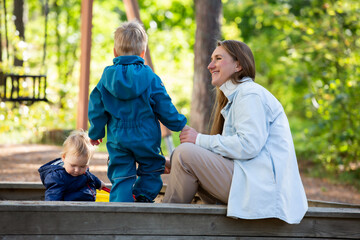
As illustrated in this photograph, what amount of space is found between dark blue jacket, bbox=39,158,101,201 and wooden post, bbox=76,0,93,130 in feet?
7.30

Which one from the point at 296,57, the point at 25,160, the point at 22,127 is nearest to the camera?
the point at 25,160

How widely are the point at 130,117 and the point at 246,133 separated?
2.33ft

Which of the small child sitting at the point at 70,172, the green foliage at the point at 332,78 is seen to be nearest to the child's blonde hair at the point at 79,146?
the small child sitting at the point at 70,172

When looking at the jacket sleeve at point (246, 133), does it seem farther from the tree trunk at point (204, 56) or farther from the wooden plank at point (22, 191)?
the tree trunk at point (204, 56)

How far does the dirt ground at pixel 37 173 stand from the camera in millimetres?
5914

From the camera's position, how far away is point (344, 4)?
24.8ft

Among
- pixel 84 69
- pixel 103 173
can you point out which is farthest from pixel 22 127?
pixel 84 69

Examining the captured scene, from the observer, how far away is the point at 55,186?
2908 mm

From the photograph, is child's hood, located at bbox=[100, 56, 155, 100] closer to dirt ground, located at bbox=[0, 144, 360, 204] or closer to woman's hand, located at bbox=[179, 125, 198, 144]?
woman's hand, located at bbox=[179, 125, 198, 144]

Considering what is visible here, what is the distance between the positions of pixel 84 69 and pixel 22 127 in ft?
16.2

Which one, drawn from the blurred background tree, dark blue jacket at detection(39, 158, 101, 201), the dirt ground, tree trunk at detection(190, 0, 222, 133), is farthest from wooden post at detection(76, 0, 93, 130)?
dark blue jacket at detection(39, 158, 101, 201)

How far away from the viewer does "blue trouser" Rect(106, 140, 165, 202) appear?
284 cm

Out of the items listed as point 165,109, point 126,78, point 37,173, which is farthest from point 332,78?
point 126,78

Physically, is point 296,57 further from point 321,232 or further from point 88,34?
point 321,232
